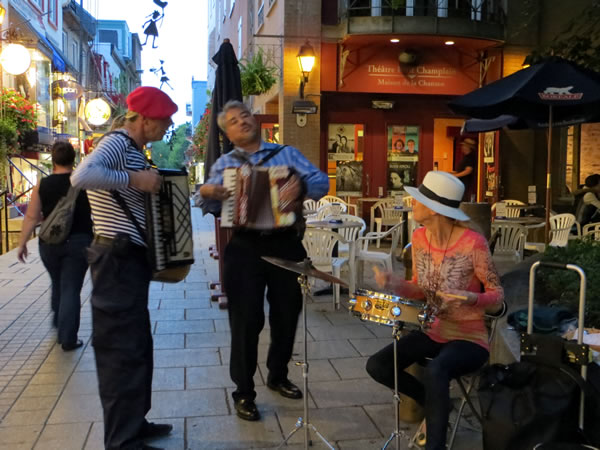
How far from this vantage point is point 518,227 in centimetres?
923

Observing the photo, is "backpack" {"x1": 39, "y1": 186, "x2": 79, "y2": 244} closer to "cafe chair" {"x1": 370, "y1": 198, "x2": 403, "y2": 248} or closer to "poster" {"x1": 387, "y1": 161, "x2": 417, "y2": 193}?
"cafe chair" {"x1": 370, "y1": 198, "x2": 403, "y2": 248}

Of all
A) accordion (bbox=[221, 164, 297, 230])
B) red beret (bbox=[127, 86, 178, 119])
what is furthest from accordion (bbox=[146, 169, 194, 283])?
accordion (bbox=[221, 164, 297, 230])

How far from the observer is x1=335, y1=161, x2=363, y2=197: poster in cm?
1437

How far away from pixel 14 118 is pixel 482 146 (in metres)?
11.7

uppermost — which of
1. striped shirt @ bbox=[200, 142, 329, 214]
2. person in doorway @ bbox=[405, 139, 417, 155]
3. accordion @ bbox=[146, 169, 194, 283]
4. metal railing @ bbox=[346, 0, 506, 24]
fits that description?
metal railing @ bbox=[346, 0, 506, 24]

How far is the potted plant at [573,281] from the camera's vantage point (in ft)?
14.3

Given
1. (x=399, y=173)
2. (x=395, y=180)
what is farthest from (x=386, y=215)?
(x=399, y=173)

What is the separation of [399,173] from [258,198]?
11060mm

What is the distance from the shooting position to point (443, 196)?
11.2 feet

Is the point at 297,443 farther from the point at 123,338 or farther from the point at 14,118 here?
the point at 14,118

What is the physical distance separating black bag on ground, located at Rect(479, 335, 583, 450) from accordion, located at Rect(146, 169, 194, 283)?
5.56 feet

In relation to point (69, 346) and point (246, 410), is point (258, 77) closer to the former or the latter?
point (69, 346)

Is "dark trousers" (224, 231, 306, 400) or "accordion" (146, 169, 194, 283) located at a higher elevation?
"accordion" (146, 169, 194, 283)

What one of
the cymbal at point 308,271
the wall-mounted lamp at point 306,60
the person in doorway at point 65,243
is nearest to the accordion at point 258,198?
the cymbal at point 308,271
